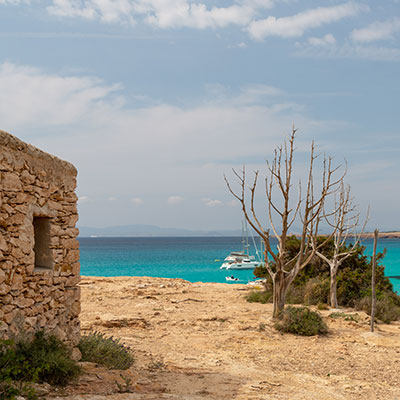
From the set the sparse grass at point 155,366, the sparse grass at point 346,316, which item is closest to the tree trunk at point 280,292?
the sparse grass at point 346,316

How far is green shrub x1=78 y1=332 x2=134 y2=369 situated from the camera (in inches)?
306

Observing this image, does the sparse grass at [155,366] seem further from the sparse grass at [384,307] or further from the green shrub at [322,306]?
the sparse grass at [384,307]

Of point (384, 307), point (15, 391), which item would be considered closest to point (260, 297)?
point (384, 307)

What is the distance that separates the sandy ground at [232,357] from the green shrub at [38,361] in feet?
0.81

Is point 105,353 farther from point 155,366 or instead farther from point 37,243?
point 37,243

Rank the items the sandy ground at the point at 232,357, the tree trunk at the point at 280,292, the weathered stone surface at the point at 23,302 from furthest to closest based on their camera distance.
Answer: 1. the tree trunk at the point at 280,292
2. the sandy ground at the point at 232,357
3. the weathered stone surface at the point at 23,302

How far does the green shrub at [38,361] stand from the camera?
5438 millimetres

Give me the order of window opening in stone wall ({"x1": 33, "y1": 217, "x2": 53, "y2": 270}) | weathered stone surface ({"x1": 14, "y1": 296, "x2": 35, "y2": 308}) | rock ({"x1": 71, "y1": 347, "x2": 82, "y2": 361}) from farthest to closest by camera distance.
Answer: rock ({"x1": 71, "y1": 347, "x2": 82, "y2": 361}) < window opening in stone wall ({"x1": 33, "y1": 217, "x2": 53, "y2": 270}) < weathered stone surface ({"x1": 14, "y1": 296, "x2": 35, "y2": 308})

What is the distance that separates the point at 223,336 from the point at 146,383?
4.55m

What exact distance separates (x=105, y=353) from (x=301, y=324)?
5.92m

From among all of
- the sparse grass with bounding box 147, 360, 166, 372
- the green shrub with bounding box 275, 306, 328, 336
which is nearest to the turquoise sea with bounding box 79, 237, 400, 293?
the green shrub with bounding box 275, 306, 328, 336

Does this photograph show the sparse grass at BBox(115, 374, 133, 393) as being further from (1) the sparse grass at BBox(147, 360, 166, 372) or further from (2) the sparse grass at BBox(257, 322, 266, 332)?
(2) the sparse grass at BBox(257, 322, 266, 332)

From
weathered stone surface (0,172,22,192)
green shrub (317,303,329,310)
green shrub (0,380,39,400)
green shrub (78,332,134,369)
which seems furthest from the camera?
green shrub (317,303,329,310)

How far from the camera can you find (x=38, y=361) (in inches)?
239
